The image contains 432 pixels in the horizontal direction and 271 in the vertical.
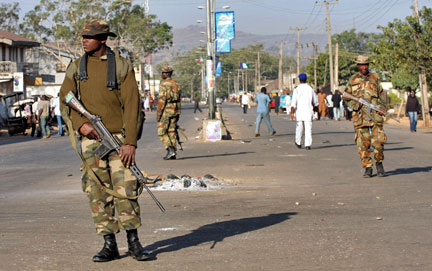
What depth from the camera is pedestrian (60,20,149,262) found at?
19.4ft

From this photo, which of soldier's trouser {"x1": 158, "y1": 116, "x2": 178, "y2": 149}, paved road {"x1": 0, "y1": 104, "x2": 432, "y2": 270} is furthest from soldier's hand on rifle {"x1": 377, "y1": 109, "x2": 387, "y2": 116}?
soldier's trouser {"x1": 158, "y1": 116, "x2": 178, "y2": 149}

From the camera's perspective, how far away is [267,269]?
18.6 ft

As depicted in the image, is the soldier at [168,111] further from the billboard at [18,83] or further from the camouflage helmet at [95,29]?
the billboard at [18,83]

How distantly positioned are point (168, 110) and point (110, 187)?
10253mm

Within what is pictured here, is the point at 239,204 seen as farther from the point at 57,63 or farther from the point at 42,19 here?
the point at 57,63

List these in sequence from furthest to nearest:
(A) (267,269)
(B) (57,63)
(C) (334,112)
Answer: (B) (57,63)
(C) (334,112)
(A) (267,269)

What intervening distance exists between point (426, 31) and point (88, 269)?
29.2m

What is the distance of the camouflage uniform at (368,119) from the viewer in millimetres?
12023

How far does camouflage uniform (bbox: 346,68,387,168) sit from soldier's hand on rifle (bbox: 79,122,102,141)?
692cm

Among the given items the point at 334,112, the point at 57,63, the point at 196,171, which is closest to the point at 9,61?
the point at 334,112

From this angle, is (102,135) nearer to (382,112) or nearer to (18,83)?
(382,112)

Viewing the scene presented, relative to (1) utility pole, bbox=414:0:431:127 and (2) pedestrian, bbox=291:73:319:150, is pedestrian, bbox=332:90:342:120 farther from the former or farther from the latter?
(2) pedestrian, bbox=291:73:319:150

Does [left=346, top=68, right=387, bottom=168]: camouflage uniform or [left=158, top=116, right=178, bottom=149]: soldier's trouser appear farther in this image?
[left=158, top=116, right=178, bottom=149]: soldier's trouser

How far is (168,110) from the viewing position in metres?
16.2
